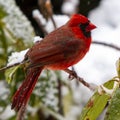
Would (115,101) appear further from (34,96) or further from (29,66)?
(34,96)

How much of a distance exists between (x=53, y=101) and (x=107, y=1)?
2.00 metres

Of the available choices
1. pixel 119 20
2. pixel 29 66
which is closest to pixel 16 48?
pixel 29 66

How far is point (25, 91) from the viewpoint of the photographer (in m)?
1.63

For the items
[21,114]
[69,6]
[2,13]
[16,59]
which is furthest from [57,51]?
[69,6]

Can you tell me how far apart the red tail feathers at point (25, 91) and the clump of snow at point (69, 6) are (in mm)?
2302

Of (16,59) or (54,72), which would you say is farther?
(54,72)

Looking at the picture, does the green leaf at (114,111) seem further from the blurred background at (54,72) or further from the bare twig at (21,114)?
the blurred background at (54,72)

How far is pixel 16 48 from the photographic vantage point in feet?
8.03

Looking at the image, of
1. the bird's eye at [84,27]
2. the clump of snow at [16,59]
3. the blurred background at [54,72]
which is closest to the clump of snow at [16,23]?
the blurred background at [54,72]

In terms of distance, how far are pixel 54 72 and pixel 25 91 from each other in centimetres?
109

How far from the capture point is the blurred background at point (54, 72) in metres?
2.55

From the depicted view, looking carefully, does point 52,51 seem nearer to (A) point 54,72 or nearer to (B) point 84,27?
(B) point 84,27

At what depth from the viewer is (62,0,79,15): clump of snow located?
4.05 metres

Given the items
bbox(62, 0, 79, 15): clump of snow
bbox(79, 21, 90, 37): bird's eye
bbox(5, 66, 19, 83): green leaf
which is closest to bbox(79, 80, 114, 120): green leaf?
bbox(5, 66, 19, 83): green leaf
